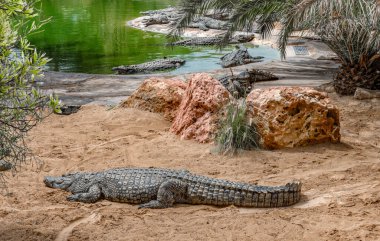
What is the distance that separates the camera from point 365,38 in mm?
8930

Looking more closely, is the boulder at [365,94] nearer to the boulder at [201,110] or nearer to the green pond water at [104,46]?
the boulder at [201,110]

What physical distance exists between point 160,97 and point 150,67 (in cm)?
482

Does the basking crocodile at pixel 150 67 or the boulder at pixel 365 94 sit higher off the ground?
the boulder at pixel 365 94

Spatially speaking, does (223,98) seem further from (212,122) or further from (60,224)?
(60,224)

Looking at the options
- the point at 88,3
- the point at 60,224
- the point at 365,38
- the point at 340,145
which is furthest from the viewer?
the point at 88,3

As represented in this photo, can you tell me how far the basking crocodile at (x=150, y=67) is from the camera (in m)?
12.9

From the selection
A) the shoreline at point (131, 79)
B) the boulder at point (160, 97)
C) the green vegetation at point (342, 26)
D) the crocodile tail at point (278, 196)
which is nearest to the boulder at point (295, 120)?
the green vegetation at point (342, 26)

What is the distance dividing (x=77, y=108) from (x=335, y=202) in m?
5.40

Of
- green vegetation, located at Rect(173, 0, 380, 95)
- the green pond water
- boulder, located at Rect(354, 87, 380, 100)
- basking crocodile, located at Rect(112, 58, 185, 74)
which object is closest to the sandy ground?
boulder, located at Rect(354, 87, 380, 100)

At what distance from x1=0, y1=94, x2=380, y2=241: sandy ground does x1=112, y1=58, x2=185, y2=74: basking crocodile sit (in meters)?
4.52

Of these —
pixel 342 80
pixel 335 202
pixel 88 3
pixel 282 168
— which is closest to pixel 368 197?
pixel 335 202

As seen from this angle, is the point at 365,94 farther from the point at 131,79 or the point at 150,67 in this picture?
the point at 150,67

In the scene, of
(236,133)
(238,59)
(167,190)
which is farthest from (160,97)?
(238,59)

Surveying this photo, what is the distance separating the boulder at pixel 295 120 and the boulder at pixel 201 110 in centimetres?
70
